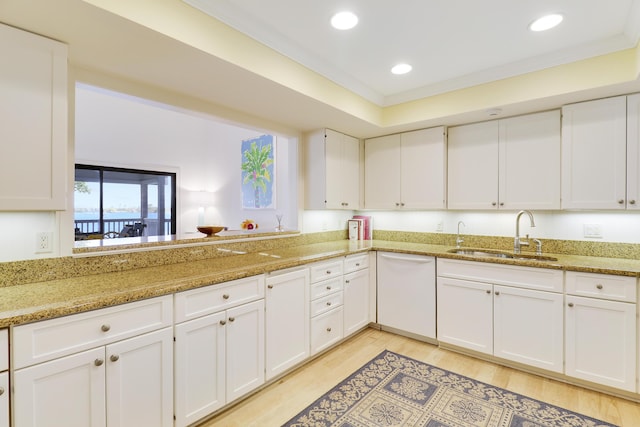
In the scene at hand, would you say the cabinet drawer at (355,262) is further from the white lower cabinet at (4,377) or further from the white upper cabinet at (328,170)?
the white lower cabinet at (4,377)

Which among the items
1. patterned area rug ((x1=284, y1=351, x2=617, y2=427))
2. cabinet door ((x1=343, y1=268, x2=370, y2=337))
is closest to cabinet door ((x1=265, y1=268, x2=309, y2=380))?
patterned area rug ((x1=284, y1=351, x2=617, y2=427))

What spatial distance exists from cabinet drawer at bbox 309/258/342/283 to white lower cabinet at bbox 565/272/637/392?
1722mm

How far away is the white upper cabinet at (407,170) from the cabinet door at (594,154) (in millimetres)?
998

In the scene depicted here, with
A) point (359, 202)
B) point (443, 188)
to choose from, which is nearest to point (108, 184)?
point (359, 202)

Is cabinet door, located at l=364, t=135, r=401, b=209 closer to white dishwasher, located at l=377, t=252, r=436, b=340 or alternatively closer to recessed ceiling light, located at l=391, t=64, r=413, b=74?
white dishwasher, located at l=377, t=252, r=436, b=340

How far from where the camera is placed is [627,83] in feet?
7.00

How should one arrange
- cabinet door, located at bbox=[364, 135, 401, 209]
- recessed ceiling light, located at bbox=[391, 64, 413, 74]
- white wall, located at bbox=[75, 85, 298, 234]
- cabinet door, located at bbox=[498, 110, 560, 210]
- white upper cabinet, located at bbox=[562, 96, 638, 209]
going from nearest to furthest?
white upper cabinet, located at bbox=[562, 96, 638, 209] → recessed ceiling light, located at bbox=[391, 64, 413, 74] → cabinet door, located at bbox=[498, 110, 560, 210] → cabinet door, located at bbox=[364, 135, 401, 209] → white wall, located at bbox=[75, 85, 298, 234]

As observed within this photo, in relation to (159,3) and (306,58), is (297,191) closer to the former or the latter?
(306,58)

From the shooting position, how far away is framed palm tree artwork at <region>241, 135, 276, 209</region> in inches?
206

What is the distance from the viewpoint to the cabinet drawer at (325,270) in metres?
2.59

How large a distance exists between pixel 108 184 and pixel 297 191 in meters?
3.90

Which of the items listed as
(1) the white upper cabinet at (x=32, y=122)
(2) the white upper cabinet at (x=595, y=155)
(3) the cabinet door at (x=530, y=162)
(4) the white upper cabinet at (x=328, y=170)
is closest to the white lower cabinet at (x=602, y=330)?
(2) the white upper cabinet at (x=595, y=155)

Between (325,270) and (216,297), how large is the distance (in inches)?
42.0

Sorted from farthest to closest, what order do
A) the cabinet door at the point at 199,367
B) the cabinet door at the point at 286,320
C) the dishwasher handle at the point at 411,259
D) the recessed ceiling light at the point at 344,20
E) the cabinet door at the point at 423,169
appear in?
the cabinet door at the point at 423,169 < the dishwasher handle at the point at 411,259 < the cabinet door at the point at 286,320 < the recessed ceiling light at the point at 344,20 < the cabinet door at the point at 199,367
